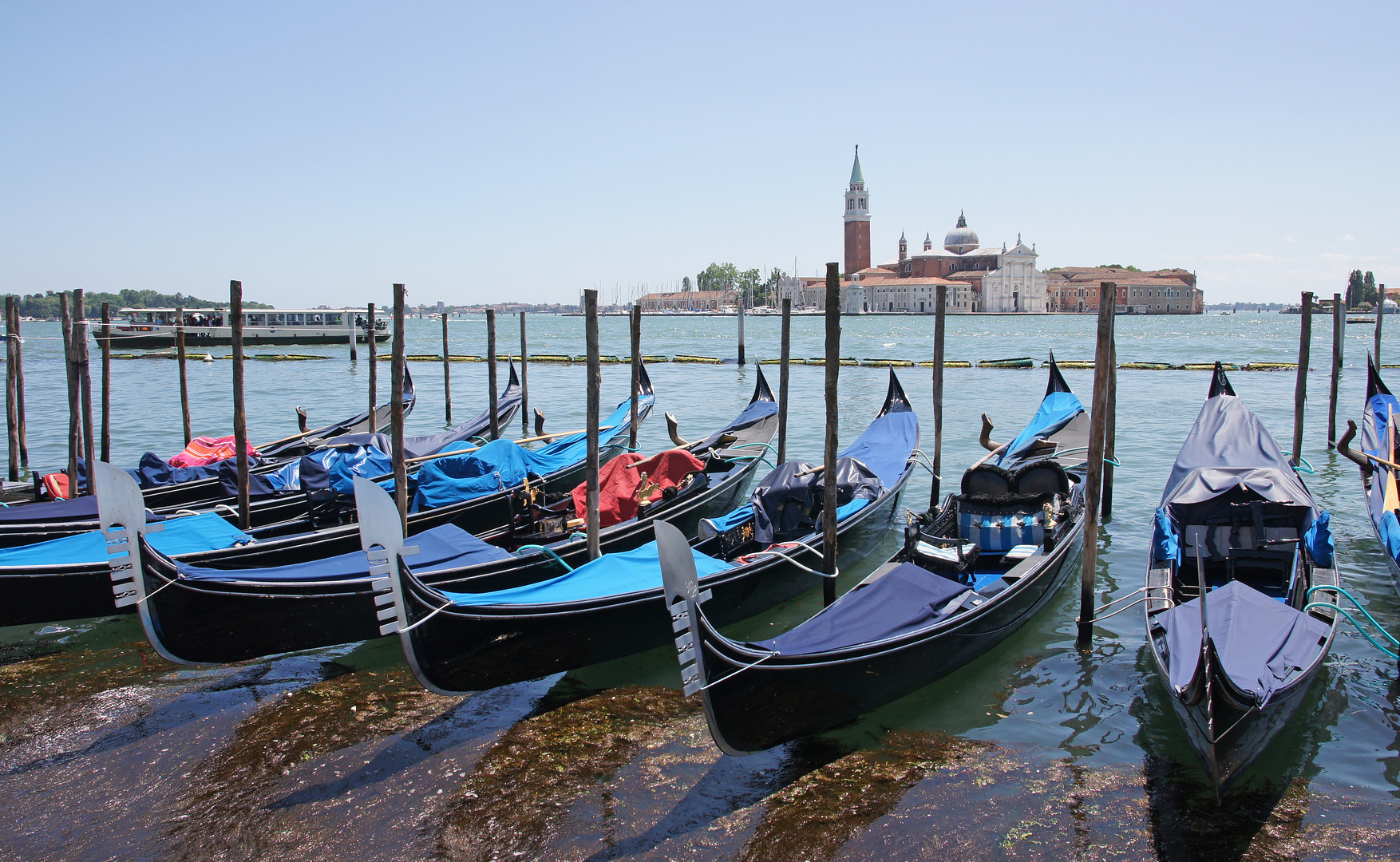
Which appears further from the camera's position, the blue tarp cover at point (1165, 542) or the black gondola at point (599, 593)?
the blue tarp cover at point (1165, 542)

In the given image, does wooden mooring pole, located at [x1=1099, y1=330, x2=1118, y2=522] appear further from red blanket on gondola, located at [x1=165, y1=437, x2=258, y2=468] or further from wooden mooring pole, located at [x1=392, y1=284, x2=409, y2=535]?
red blanket on gondola, located at [x1=165, y1=437, x2=258, y2=468]

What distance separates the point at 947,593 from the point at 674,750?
4.96 feet

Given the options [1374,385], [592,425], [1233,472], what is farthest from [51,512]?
[1374,385]

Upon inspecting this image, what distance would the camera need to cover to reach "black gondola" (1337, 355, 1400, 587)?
18.9ft

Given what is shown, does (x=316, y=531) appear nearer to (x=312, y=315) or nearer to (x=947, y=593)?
(x=947, y=593)

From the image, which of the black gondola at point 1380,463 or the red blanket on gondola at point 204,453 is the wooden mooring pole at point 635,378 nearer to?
the red blanket on gondola at point 204,453

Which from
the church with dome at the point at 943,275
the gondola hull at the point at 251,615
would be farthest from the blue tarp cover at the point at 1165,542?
the church with dome at the point at 943,275

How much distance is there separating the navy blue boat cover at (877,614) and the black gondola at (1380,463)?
11.2ft

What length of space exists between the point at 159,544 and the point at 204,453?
3.27m

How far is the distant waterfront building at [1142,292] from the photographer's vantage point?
8912 centimetres

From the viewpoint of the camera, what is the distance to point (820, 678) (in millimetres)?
3555

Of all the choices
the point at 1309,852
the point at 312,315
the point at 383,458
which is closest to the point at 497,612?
the point at 1309,852

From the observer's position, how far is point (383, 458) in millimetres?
7180

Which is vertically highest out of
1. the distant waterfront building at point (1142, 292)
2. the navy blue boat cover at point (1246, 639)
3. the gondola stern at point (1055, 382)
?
the distant waterfront building at point (1142, 292)
